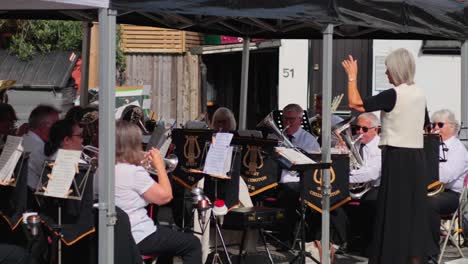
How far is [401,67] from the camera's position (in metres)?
7.32

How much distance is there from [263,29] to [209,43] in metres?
10.1

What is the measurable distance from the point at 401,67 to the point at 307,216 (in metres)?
1.92

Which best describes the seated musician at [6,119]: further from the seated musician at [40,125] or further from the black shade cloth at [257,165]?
the black shade cloth at [257,165]

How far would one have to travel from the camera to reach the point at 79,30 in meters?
17.8

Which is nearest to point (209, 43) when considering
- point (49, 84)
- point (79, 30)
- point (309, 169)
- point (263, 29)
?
point (79, 30)

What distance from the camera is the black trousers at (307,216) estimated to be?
857 cm

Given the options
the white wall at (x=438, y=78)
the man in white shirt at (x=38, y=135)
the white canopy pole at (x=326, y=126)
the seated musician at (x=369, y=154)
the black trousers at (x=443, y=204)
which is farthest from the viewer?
the white wall at (x=438, y=78)

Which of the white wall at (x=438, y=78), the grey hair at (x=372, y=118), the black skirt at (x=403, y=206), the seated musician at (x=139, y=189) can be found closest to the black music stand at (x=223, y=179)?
the seated musician at (x=139, y=189)

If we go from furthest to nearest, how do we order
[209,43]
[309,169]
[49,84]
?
[209,43] < [49,84] < [309,169]

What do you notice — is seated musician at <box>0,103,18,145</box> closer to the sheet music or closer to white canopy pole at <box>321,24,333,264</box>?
the sheet music

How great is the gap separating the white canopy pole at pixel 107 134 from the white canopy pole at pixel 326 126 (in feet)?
7.13

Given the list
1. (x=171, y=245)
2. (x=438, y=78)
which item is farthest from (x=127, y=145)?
(x=438, y=78)

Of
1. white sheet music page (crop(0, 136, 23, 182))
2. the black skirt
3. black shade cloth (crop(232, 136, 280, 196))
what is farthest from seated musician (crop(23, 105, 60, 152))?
the black skirt

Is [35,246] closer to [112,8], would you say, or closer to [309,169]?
[112,8]
